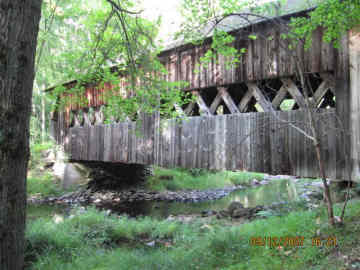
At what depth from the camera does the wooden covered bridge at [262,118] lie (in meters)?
4.54

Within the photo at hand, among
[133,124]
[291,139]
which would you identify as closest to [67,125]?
[133,124]

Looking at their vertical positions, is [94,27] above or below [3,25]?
above

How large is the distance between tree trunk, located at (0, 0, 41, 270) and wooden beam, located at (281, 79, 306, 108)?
15.1ft

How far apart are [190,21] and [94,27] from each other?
7.05 feet

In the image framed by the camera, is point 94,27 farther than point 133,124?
No

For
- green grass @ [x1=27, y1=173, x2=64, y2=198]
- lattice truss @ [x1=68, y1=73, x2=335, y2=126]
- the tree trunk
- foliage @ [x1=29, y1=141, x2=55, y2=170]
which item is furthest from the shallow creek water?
the tree trunk

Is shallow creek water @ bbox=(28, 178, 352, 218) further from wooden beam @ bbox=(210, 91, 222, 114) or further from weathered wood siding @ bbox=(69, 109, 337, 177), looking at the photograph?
wooden beam @ bbox=(210, 91, 222, 114)

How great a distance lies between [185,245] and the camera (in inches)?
172

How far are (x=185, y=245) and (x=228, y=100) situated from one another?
10.9 ft

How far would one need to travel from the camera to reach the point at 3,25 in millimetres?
1785

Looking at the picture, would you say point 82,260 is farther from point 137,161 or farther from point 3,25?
point 137,161

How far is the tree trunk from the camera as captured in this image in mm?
1767

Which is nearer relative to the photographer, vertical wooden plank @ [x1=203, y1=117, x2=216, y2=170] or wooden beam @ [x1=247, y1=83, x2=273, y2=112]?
wooden beam @ [x1=247, y1=83, x2=273, y2=112]
